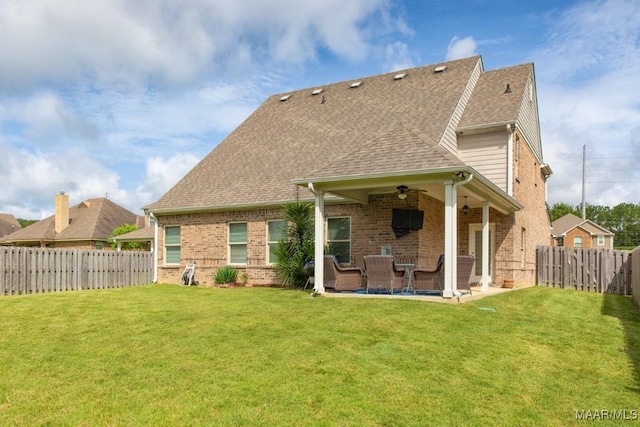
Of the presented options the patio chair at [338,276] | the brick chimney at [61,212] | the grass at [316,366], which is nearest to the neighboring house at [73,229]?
the brick chimney at [61,212]

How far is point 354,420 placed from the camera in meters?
4.19

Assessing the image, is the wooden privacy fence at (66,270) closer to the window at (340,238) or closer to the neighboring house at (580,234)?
the window at (340,238)

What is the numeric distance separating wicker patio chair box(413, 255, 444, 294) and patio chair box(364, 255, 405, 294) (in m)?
0.42

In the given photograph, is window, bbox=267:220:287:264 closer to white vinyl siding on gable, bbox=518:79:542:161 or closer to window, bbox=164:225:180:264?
window, bbox=164:225:180:264

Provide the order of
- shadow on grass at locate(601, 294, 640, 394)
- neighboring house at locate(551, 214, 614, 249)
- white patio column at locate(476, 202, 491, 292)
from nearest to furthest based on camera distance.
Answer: shadow on grass at locate(601, 294, 640, 394) < white patio column at locate(476, 202, 491, 292) < neighboring house at locate(551, 214, 614, 249)

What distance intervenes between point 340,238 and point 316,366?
29.6ft

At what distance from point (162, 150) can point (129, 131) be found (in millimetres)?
4506

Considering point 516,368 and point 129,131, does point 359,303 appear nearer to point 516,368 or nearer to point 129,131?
point 516,368

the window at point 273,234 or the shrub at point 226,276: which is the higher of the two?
the window at point 273,234

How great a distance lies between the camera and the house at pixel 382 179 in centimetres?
1152

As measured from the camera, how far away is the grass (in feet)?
14.4

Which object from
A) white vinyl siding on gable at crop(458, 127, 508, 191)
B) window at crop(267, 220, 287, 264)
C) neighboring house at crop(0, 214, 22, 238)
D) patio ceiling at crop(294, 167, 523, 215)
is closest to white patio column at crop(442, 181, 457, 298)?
patio ceiling at crop(294, 167, 523, 215)

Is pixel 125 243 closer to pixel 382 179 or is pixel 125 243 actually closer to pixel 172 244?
pixel 172 244

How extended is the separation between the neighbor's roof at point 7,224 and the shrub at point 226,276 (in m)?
40.4
